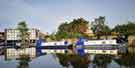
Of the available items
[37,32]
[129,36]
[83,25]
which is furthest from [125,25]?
[37,32]

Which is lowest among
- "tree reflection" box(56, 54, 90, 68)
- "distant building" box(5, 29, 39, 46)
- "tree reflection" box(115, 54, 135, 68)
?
"tree reflection" box(56, 54, 90, 68)

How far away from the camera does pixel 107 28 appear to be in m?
115

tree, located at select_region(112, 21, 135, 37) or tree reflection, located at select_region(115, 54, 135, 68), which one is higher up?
tree, located at select_region(112, 21, 135, 37)

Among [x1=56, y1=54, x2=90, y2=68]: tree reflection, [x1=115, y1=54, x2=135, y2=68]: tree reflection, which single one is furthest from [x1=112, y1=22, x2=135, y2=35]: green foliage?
[x1=115, y1=54, x2=135, y2=68]: tree reflection

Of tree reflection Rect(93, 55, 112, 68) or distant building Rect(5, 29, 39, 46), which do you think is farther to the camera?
distant building Rect(5, 29, 39, 46)

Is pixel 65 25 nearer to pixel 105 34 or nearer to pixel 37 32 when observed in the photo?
pixel 105 34

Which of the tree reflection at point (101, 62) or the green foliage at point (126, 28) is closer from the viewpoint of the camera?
the tree reflection at point (101, 62)

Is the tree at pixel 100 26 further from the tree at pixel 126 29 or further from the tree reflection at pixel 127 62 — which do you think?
the tree reflection at pixel 127 62

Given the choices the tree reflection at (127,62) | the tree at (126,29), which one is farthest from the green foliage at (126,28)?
the tree reflection at (127,62)

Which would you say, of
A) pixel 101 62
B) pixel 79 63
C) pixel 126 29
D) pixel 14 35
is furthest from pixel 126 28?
pixel 79 63

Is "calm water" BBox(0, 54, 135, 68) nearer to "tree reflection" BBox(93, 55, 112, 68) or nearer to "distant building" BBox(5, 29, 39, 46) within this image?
"tree reflection" BBox(93, 55, 112, 68)

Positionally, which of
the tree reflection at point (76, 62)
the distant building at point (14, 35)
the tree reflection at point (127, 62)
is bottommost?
the tree reflection at point (76, 62)

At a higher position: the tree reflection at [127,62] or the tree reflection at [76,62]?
the tree reflection at [127,62]

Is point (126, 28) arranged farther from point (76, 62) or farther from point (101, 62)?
point (76, 62)
